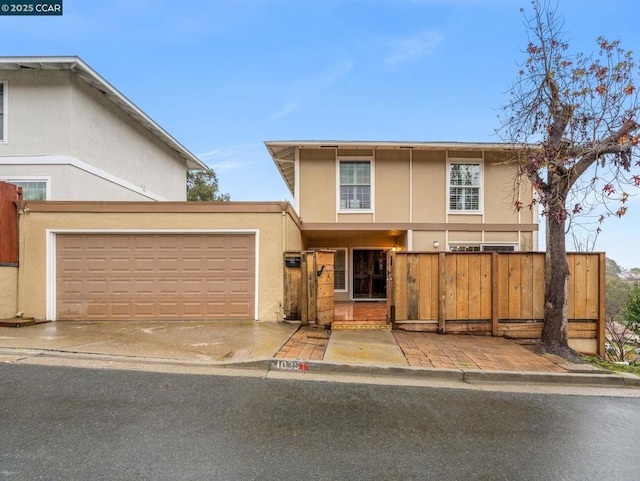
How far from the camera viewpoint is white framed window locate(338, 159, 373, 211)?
12.3 metres

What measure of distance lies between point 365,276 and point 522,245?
5.67 metres

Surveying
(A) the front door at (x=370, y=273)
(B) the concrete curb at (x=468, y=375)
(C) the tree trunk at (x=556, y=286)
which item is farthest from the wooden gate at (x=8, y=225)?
(C) the tree trunk at (x=556, y=286)

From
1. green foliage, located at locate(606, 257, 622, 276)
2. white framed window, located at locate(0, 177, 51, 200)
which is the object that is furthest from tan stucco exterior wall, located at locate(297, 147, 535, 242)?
green foliage, located at locate(606, 257, 622, 276)

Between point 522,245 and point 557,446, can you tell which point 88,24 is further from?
point 522,245

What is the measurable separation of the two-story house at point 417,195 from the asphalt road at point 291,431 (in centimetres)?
786

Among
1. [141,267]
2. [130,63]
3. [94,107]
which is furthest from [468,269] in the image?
[130,63]

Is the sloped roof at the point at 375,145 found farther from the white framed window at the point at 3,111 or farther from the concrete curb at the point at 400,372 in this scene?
the concrete curb at the point at 400,372

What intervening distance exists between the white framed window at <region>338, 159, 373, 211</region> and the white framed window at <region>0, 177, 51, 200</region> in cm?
872

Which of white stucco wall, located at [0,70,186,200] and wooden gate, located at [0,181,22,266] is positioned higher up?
white stucco wall, located at [0,70,186,200]

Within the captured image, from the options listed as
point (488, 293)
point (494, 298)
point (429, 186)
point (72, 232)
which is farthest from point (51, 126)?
point (494, 298)

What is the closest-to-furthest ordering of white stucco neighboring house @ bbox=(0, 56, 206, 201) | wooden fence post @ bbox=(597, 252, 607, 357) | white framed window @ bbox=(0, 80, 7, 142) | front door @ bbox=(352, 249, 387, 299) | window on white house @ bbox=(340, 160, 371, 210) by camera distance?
1. wooden fence post @ bbox=(597, 252, 607, 357)
2. white stucco neighboring house @ bbox=(0, 56, 206, 201)
3. white framed window @ bbox=(0, 80, 7, 142)
4. window on white house @ bbox=(340, 160, 371, 210)
5. front door @ bbox=(352, 249, 387, 299)

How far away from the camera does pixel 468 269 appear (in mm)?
8016

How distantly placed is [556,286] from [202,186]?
26414mm

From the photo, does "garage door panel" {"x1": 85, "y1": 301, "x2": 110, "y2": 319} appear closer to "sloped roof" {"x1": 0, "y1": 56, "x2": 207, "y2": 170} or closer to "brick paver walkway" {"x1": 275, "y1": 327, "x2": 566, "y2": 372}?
"brick paver walkway" {"x1": 275, "y1": 327, "x2": 566, "y2": 372}
